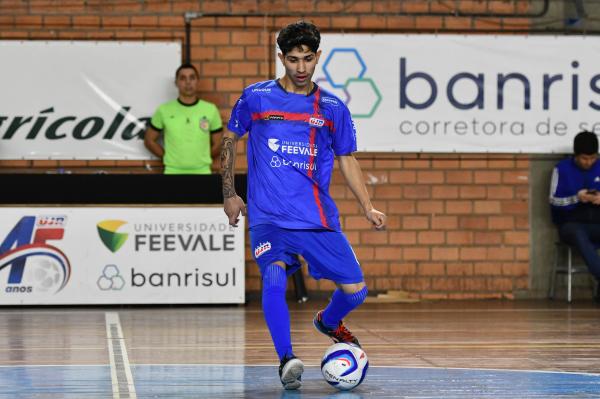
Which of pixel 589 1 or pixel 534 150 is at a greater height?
pixel 589 1

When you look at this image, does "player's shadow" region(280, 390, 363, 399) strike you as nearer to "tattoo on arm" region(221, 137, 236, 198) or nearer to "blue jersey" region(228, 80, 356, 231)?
"blue jersey" region(228, 80, 356, 231)

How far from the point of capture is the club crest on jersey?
640 centimetres

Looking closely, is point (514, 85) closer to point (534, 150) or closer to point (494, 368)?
point (534, 150)

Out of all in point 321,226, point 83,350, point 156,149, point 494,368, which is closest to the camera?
point 321,226

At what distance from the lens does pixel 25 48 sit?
12883 mm

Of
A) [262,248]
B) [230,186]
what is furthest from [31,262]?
[262,248]

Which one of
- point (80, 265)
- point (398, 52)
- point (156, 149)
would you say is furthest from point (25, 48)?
point (398, 52)

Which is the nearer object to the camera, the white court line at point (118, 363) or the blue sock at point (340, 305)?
the white court line at point (118, 363)

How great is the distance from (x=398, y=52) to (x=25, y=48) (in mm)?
4007

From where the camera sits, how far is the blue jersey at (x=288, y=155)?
630cm

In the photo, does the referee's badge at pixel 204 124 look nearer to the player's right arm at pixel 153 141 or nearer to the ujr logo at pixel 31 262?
the player's right arm at pixel 153 141

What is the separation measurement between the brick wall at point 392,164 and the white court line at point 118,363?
3599mm

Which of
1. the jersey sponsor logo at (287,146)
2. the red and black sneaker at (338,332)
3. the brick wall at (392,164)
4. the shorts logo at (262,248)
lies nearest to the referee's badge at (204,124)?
the brick wall at (392,164)

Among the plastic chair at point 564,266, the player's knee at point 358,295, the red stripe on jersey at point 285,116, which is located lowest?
the plastic chair at point 564,266
